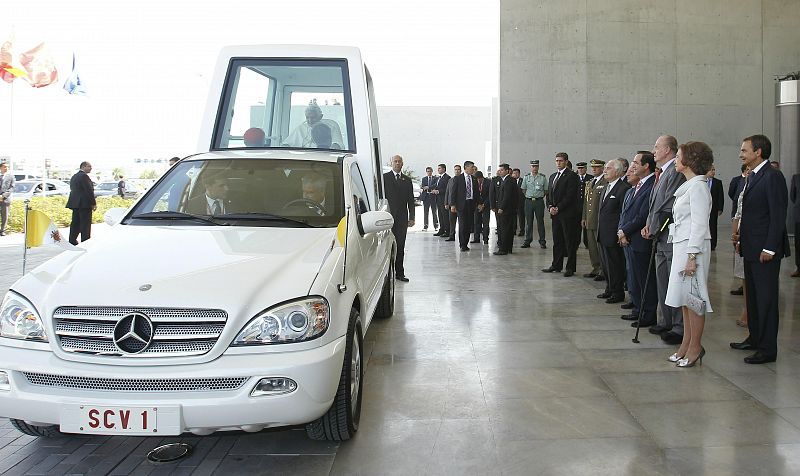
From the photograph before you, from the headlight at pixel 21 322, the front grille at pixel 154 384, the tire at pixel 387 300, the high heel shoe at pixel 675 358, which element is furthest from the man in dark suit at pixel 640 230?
the headlight at pixel 21 322

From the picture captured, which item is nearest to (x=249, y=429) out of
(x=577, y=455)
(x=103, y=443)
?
(x=103, y=443)

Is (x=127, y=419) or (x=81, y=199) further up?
(x=81, y=199)

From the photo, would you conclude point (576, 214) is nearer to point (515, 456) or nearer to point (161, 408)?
point (515, 456)

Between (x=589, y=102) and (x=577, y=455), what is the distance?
56.2 ft

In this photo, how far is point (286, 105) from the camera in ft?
22.3

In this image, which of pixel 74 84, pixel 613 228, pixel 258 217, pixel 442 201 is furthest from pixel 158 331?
pixel 74 84

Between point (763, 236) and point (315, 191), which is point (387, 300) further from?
point (763, 236)

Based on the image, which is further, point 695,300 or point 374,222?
point 695,300

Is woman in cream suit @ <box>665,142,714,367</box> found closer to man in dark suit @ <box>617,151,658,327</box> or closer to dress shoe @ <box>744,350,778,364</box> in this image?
dress shoe @ <box>744,350,778,364</box>

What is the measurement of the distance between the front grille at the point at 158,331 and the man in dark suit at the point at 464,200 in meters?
11.3

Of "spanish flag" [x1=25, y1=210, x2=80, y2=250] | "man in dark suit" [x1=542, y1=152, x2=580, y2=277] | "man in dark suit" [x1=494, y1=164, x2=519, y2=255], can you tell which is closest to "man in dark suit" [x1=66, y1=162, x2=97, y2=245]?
"man in dark suit" [x1=494, y1=164, x2=519, y2=255]

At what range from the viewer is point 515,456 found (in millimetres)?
3570

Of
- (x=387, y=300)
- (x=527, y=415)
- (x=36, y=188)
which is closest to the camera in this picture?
(x=527, y=415)

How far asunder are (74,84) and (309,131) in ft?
70.0
